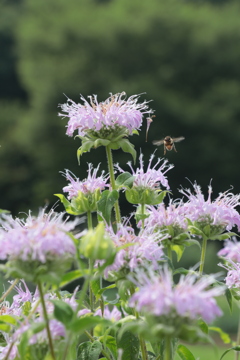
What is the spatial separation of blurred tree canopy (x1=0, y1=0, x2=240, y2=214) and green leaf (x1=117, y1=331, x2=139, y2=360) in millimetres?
10960

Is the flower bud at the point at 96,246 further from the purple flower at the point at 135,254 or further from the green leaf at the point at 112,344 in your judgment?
the green leaf at the point at 112,344

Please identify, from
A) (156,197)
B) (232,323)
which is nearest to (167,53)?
(232,323)

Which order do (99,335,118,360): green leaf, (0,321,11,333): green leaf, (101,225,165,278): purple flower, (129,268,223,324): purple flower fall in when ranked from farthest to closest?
1. (99,335,118,360): green leaf
2. (101,225,165,278): purple flower
3. (0,321,11,333): green leaf
4. (129,268,223,324): purple flower

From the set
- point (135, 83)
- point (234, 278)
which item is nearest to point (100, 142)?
point (234, 278)

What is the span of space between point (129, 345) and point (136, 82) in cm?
1276

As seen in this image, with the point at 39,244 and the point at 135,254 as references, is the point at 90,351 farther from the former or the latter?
the point at 39,244

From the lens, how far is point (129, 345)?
1.18 m

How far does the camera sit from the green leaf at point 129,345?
1.17m

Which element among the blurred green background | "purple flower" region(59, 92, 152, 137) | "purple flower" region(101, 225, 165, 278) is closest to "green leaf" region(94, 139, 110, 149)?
"purple flower" region(59, 92, 152, 137)

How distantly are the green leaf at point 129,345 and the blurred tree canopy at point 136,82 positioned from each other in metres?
11.0

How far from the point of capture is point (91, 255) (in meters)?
0.85

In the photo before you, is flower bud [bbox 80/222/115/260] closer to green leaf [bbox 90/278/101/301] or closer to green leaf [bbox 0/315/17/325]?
green leaf [bbox 0/315/17/325]

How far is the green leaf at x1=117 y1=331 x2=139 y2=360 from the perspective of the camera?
117 cm

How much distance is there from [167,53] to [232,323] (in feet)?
27.7
